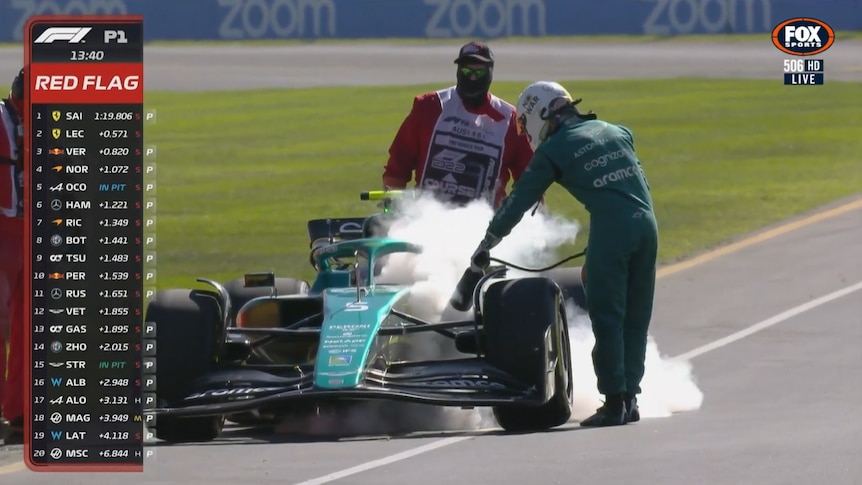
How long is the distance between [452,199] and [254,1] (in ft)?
175

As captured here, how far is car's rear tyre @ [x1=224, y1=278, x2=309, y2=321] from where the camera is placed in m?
12.4

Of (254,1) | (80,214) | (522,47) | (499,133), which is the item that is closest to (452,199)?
(499,133)

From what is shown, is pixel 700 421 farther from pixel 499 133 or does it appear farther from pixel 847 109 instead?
pixel 847 109

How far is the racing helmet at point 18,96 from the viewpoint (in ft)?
35.3

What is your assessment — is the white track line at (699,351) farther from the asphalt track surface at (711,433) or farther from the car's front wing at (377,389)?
the car's front wing at (377,389)

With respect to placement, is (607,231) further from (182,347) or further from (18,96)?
(18,96)

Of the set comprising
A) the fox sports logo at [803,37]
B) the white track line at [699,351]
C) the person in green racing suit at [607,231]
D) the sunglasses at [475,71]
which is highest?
Result: the fox sports logo at [803,37]

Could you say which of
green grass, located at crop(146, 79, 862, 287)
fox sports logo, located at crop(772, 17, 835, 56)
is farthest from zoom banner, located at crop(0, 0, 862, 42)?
green grass, located at crop(146, 79, 862, 287)

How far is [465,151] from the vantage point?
42.1ft

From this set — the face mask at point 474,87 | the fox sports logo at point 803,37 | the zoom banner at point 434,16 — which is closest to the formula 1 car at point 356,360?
the face mask at point 474,87

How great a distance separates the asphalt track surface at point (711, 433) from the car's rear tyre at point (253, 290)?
147 cm

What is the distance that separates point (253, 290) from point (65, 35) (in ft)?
14.7

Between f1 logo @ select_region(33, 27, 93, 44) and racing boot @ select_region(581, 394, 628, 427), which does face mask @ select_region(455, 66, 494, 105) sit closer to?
racing boot @ select_region(581, 394, 628, 427)

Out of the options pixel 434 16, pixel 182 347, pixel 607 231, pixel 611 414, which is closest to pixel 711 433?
pixel 611 414
